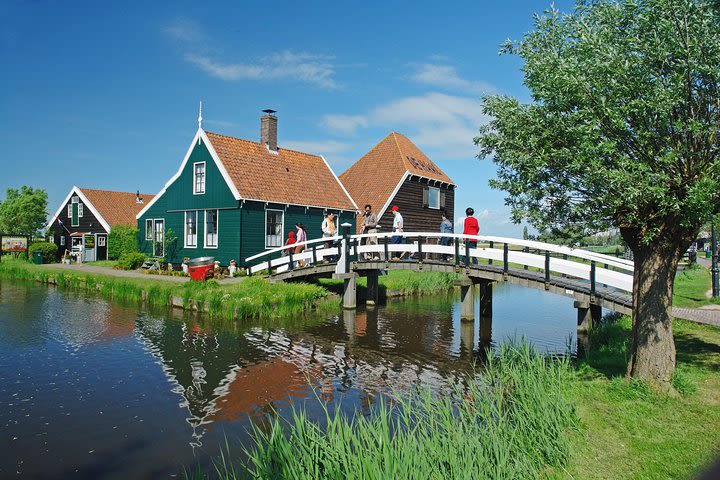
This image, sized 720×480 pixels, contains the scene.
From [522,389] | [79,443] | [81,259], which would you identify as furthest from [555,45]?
[81,259]

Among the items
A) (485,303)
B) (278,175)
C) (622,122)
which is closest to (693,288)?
(485,303)

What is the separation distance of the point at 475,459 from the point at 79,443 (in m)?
5.44

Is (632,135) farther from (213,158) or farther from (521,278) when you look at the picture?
(213,158)

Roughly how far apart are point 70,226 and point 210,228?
17298mm

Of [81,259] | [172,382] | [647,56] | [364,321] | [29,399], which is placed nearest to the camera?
[647,56]

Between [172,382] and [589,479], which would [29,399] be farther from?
[589,479]

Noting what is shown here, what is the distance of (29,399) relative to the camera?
8.52 meters

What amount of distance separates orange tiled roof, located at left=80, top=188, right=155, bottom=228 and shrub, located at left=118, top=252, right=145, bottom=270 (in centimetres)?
746

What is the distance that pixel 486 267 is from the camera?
1595 cm

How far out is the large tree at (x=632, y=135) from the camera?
6.53 m

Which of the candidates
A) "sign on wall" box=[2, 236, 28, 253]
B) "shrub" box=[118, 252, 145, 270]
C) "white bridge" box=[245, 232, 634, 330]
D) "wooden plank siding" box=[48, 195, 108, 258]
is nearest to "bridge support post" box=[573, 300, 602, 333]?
"white bridge" box=[245, 232, 634, 330]

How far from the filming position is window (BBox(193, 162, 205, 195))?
23781mm

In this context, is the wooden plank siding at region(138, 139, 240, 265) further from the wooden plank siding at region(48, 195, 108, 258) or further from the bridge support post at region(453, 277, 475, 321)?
the bridge support post at region(453, 277, 475, 321)

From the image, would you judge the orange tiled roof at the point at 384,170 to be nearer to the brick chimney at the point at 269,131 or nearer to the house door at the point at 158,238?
the brick chimney at the point at 269,131
